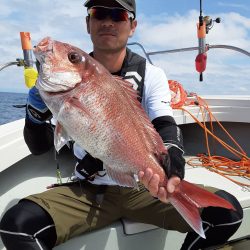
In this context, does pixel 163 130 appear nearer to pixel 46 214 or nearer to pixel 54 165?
pixel 46 214

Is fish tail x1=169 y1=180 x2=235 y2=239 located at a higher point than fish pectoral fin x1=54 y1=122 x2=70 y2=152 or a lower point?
lower

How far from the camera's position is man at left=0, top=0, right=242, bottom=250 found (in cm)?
224

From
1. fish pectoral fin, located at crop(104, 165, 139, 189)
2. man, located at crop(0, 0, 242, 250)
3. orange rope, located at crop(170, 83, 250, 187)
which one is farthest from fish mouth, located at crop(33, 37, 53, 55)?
orange rope, located at crop(170, 83, 250, 187)

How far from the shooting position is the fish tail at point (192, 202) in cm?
176

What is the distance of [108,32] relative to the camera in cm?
247

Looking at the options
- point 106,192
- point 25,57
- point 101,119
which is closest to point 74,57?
point 101,119

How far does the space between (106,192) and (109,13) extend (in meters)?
1.27

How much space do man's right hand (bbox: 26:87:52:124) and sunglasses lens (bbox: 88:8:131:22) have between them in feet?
2.36

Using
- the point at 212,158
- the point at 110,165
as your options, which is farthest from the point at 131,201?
the point at 212,158

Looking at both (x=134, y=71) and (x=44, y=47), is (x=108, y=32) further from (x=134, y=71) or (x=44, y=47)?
(x=44, y=47)

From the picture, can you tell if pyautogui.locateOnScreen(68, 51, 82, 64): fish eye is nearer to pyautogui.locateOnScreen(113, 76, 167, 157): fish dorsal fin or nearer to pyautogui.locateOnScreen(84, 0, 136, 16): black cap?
pyautogui.locateOnScreen(113, 76, 167, 157): fish dorsal fin

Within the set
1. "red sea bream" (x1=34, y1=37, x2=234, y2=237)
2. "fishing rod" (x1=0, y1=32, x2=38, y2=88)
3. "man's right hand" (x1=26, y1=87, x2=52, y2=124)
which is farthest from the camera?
"fishing rod" (x1=0, y1=32, x2=38, y2=88)

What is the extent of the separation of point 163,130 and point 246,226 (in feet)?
4.01

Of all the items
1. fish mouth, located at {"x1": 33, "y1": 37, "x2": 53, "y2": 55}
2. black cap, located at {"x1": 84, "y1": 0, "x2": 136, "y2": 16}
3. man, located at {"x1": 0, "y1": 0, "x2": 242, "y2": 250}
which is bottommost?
man, located at {"x1": 0, "y1": 0, "x2": 242, "y2": 250}
